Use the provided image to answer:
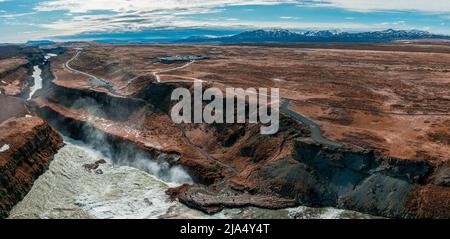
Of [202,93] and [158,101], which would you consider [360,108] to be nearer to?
[202,93]

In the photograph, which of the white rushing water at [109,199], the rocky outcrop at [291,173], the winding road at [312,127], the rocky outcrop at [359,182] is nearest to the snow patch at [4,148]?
the white rushing water at [109,199]

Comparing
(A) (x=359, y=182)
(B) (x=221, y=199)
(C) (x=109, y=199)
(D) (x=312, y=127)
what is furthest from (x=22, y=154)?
(A) (x=359, y=182)

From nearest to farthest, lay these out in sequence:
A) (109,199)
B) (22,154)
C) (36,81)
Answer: (109,199)
(22,154)
(36,81)

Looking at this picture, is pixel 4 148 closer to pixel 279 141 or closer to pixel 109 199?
pixel 109 199

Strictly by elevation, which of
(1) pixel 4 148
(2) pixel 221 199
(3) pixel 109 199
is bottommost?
(3) pixel 109 199

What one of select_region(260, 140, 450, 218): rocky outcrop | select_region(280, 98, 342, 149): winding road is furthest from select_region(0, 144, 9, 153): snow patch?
select_region(280, 98, 342, 149): winding road
